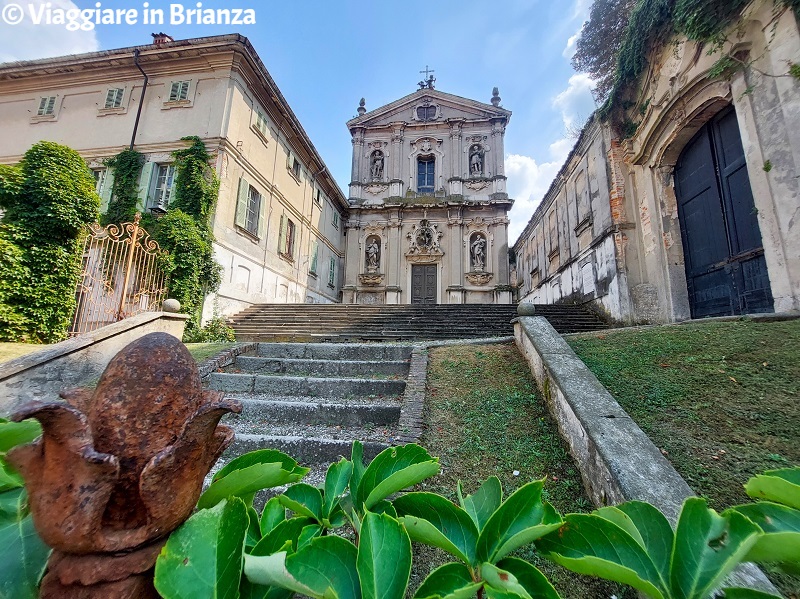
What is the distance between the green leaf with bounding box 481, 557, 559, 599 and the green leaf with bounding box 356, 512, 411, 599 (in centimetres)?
12

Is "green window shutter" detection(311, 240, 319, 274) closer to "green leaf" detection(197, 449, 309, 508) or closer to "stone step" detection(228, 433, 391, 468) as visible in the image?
"stone step" detection(228, 433, 391, 468)

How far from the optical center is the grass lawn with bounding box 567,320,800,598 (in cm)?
179

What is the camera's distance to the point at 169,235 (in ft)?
28.0

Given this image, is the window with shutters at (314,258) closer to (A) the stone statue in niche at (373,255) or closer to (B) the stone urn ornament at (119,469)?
(A) the stone statue in niche at (373,255)

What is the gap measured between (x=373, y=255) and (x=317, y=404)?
1643cm

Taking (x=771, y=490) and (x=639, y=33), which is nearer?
(x=771, y=490)

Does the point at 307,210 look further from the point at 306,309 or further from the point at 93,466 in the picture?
the point at 93,466

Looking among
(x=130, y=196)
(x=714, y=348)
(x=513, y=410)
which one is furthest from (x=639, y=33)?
(x=130, y=196)

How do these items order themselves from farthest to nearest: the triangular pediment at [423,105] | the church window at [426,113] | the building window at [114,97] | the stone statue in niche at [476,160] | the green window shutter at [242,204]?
1. the church window at [426,113]
2. the triangular pediment at [423,105]
3. the stone statue in niche at [476,160]
4. the building window at [114,97]
5. the green window shutter at [242,204]

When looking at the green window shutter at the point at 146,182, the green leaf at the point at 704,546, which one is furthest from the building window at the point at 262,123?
the green leaf at the point at 704,546

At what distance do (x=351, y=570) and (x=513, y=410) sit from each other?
2.67 meters

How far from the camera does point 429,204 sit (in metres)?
19.4

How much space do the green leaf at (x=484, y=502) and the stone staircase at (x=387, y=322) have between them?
23.5 ft

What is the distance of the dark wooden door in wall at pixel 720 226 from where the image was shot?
5.21 metres
